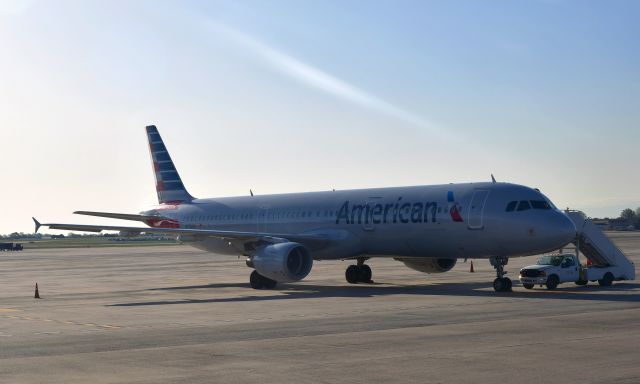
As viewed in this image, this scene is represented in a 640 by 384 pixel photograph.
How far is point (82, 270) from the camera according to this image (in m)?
61.2

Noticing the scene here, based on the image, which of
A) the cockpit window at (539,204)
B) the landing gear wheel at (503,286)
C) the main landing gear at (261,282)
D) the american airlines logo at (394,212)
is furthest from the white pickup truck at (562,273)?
the main landing gear at (261,282)

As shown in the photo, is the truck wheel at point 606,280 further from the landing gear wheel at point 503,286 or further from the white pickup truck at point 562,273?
the landing gear wheel at point 503,286

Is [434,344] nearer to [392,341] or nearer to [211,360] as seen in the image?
[392,341]

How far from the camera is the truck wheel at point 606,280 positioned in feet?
126

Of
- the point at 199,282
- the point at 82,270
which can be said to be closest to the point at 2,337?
the point at 199,282

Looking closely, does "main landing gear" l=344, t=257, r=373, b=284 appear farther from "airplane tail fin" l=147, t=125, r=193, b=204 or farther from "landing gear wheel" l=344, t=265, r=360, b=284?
"airplane tail fin" l=147, t=125, r=193, b=204

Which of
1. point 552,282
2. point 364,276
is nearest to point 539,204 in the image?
point 552,282

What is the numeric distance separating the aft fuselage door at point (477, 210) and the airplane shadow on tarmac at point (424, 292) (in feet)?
8.77

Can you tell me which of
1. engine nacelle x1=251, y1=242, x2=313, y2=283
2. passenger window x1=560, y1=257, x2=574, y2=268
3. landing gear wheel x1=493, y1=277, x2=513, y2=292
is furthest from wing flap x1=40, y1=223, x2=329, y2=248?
passenger window x1=560, y1=257, x2=574, y2=268

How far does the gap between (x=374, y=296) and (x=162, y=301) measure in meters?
7.91

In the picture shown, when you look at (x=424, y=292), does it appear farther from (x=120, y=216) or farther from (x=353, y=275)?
(x=120, y=216)

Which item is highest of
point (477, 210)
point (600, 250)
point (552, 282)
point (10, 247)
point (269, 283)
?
point (477, 210)

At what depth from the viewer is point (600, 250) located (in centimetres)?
3959

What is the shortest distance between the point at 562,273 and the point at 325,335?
18.3 metres
